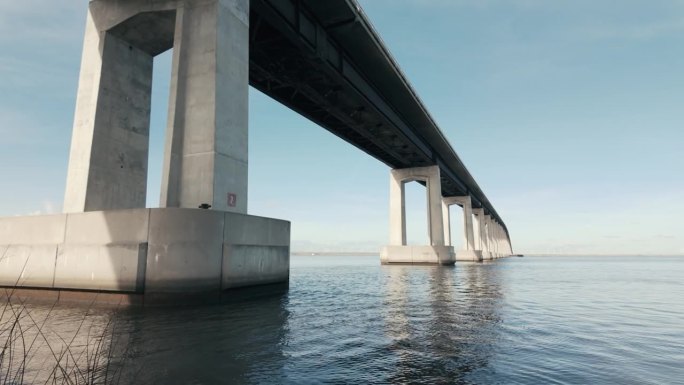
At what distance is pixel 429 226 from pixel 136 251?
49303 mm

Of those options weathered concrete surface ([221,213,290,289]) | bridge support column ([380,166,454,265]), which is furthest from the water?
bridge support column ([380,166,454,265])

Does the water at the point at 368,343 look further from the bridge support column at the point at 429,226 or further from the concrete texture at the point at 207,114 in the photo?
the bridge support column at the point at 429,226

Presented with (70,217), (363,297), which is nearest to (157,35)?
(70,217)

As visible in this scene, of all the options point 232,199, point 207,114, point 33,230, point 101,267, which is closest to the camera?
point 101,267

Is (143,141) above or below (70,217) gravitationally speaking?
above

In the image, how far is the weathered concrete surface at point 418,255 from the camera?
173ft

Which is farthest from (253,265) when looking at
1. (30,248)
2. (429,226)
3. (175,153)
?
(429,226)

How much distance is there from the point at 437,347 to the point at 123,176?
1619 cm

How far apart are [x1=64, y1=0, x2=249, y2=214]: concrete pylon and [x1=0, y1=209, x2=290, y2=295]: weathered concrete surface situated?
176 centimetres

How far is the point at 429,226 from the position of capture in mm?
57625

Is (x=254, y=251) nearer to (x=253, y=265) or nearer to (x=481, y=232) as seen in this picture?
(x=253, y=265)

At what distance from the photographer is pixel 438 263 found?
173 feet

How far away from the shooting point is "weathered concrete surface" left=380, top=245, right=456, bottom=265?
5272 centimetres

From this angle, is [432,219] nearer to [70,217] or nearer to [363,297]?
[363,297]
